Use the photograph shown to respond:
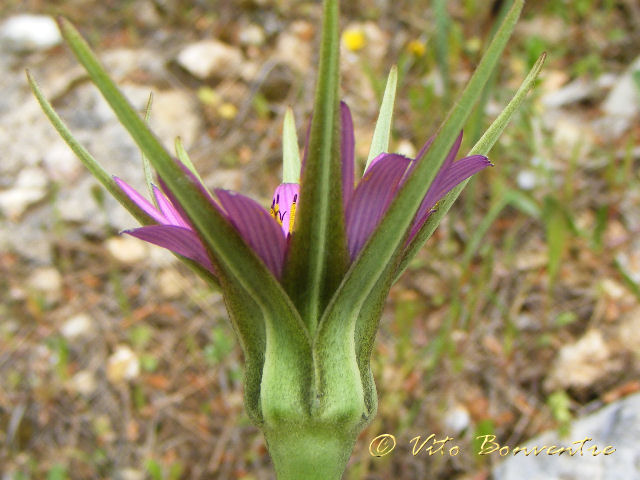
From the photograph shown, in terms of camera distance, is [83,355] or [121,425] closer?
[121,425]

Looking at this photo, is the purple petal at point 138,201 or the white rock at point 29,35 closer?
the purple petal at point 138,201

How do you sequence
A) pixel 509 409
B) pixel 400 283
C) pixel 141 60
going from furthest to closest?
1. pixel 141 60
2. pixel 400 283
3. pixel 509 409

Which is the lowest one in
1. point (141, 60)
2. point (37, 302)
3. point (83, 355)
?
point (83, 355)

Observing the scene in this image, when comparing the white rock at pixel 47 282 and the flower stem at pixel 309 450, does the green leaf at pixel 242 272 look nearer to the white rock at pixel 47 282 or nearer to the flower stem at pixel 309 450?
the flower stem at pixel 309 450

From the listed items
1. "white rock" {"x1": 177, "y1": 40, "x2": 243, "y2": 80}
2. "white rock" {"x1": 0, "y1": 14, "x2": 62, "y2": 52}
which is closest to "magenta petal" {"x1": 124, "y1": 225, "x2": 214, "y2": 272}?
"white rock" {"x1": 177, "y1": 40, "x2": 243, "y2": 80}

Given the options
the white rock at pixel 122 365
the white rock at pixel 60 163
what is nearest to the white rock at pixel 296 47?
the white rock at pixel 60 163

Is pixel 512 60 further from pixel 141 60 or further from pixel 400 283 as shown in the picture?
pixel 141 60

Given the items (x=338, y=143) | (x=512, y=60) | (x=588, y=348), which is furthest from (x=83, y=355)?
(x=512, y=60)
